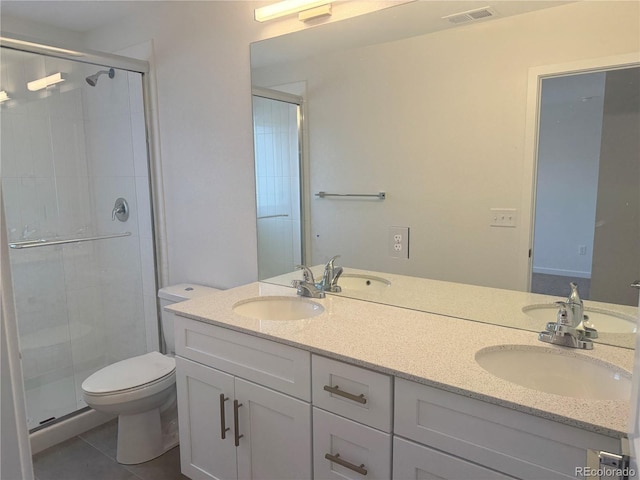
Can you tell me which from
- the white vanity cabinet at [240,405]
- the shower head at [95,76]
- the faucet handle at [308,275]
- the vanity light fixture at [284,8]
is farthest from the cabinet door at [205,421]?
the shower head at [95,76]

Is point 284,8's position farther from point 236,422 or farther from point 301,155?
point 236,422

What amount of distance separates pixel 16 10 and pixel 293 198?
6.52 ft

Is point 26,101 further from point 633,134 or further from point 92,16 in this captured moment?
point 633,134

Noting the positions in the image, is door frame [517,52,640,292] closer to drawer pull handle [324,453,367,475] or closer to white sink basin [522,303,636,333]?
white sink basin [522,303,636,333]

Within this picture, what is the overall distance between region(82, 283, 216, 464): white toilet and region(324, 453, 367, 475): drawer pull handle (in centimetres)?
106

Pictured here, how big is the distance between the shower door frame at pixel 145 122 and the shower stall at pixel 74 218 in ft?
0.05

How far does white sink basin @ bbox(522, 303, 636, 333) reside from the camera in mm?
1365

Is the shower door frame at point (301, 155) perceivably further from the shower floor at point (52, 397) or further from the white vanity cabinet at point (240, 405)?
the shower floor at point (52, 397)

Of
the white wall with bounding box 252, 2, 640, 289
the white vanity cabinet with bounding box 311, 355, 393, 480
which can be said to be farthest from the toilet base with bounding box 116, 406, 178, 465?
the white wall with bounding box 252, 2, 640, 289

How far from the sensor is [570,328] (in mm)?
1381

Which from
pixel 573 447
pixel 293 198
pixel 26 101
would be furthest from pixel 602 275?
pixel 26 101

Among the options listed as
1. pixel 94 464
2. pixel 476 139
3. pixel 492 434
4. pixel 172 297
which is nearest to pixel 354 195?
pixel 476 139
